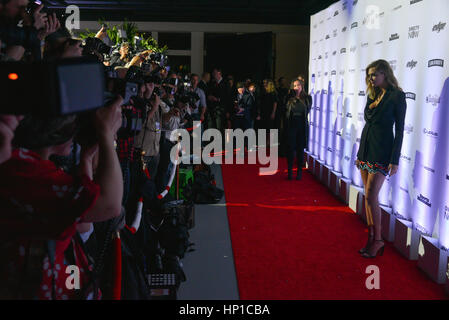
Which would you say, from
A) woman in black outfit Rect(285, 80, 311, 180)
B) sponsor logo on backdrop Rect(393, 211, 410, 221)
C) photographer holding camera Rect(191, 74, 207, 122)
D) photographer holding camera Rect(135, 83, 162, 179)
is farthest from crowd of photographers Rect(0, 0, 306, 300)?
photographer holding camera Rect(191, 74, 207, 122)

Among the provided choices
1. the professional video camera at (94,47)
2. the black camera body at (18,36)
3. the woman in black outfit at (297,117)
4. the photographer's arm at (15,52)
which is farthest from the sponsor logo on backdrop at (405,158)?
the photographer's arm at (15,52)

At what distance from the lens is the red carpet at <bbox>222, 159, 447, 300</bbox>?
3.69 meters

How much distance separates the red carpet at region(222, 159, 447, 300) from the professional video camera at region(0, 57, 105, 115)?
8.89 ft

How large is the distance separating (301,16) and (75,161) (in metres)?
13.5

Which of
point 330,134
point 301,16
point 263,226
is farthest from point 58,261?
point 301,16

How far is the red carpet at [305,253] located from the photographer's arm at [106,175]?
224 cm

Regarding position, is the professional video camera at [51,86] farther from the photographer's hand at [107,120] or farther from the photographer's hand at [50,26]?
the photographer's hand at [50,26]

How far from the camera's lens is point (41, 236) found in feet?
4.42

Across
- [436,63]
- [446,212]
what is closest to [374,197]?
[446,212]

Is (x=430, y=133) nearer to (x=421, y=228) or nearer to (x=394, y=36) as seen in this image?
(x=421, y=228)

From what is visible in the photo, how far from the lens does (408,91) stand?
468cm

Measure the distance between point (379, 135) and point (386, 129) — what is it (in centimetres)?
7
